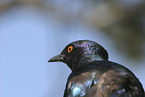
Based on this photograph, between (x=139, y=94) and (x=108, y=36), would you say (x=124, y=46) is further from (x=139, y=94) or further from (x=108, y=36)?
(x=139, y=94)

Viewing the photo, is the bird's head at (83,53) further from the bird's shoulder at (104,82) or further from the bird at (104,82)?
the bird's shoulder at (104,82)

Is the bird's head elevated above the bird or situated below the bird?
above

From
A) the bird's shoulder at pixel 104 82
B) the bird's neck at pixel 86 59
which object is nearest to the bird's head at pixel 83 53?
the bird's neck at pixel 86 59

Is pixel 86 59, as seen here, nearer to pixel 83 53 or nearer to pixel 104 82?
pixel 83 53

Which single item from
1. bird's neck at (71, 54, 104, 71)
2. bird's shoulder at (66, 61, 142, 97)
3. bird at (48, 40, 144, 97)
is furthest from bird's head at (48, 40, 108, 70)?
bird's shoulder at (66, 61, 142, 97)

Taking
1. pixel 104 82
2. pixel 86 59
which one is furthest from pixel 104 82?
pixel 86 59

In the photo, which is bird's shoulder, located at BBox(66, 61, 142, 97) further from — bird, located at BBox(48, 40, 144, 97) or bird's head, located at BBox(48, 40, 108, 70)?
bird's head, located at BBox(48, 40, 108, 70)

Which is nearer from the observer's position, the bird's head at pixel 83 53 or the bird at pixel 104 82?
the bird at pixel 104 82

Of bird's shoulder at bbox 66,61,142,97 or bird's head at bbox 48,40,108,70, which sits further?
bird's head at bbox 48,40,108,70
